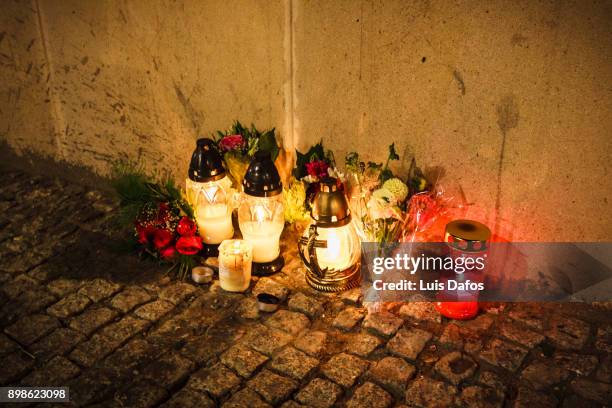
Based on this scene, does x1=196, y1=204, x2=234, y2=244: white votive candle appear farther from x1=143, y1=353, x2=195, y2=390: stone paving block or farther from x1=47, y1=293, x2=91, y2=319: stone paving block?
x1=143, y1=353, x2=195, y2=390: stone paving block

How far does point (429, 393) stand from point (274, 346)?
1060 millimetres

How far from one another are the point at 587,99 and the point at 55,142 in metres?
5.43

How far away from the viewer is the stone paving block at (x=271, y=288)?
4227 millimetres

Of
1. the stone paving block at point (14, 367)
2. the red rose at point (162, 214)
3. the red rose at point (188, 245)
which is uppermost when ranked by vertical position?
the red rose at point (162, 214)

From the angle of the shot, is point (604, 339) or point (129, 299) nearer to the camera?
point (604, 339)

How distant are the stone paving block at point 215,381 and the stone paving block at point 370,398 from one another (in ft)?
2.39

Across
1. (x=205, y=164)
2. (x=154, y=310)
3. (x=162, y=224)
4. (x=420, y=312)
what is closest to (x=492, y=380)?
(x=420, y=312)

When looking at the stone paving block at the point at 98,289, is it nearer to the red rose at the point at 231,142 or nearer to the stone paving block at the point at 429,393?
the red rose at the point at 231,142

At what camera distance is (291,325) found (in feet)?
12.7

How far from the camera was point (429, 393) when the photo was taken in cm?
324

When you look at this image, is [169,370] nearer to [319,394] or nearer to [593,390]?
[319,394]

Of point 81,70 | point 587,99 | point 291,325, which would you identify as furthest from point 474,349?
point 81,70

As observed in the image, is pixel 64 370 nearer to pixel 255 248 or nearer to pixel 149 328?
pixel 149 328

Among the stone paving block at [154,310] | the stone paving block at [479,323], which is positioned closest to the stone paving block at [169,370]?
the stone paving block at [154,310]
